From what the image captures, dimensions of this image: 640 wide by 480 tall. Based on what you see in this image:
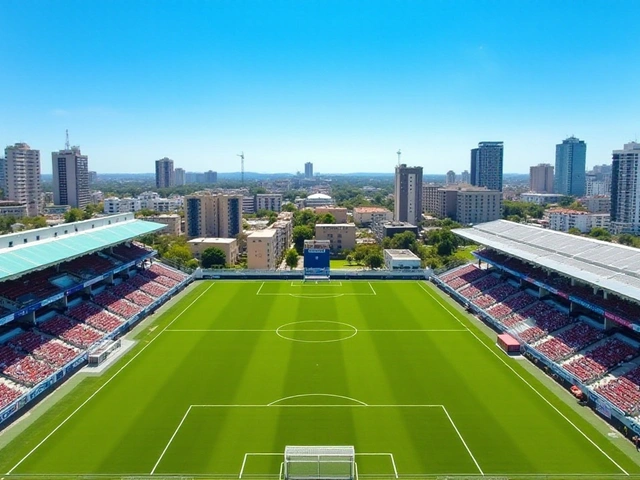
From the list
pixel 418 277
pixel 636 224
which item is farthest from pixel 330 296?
pixel 636 224

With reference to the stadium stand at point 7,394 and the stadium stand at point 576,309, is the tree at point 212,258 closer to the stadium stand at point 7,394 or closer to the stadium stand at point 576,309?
the stadium stand at point 576,309

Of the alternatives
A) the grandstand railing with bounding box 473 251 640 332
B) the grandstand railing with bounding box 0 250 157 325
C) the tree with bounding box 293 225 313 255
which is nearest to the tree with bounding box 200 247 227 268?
the tree with bounding box 293 225 313 255

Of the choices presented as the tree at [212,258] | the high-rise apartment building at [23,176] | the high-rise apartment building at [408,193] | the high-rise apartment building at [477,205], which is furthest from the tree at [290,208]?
the tree at [212,258]

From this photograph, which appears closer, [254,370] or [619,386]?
[619,386]

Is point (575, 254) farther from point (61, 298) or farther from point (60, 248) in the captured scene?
point (61, 298)

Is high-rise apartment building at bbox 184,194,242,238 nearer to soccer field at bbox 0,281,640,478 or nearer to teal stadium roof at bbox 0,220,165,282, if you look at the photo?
teal stadium roof at bbox 0,220,165,282

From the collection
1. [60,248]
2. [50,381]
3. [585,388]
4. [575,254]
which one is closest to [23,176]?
[60,248]

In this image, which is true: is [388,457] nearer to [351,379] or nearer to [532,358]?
[351,379]
